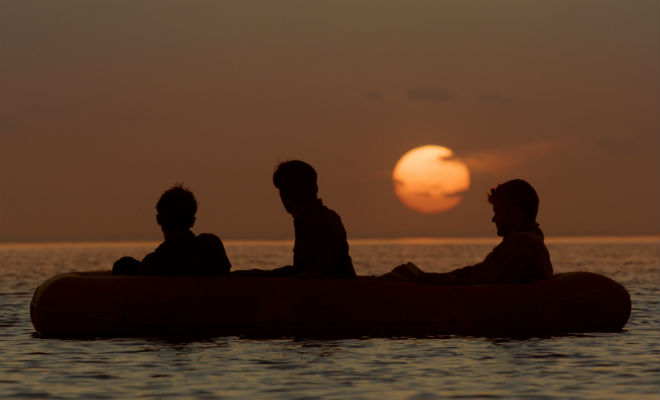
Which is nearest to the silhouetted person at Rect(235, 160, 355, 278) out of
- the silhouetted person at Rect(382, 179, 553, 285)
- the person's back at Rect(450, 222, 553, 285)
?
the silhouetted person at Rect(382, 179, 553, 285)

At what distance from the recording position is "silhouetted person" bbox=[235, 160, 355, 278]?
11828mm

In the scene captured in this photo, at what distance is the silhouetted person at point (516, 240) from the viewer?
1240cm

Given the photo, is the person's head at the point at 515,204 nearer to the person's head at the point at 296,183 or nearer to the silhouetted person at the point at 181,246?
the person's head at the point at 296,183

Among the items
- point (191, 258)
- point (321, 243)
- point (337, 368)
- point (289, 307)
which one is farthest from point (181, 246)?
point (337, 368)

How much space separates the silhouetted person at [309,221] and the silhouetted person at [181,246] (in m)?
0.76

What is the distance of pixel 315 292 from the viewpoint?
11852 mm

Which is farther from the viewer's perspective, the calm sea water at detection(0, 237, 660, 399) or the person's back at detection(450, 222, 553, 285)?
the person's back at detection(450, 222, 553, 285)

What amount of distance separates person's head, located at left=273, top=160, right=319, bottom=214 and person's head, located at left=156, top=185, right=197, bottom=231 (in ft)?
3.09

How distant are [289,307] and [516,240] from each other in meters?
2.54

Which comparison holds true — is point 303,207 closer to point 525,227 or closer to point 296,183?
point 296,183

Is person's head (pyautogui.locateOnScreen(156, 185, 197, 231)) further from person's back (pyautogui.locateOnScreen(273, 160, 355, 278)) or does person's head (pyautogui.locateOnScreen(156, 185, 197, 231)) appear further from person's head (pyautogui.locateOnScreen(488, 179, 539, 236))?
person's head (pyautogui.locateOnScreen(488, 179, 539, 236))

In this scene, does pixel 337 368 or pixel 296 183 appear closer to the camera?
pixel 337 368

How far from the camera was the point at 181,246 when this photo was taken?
12.0m

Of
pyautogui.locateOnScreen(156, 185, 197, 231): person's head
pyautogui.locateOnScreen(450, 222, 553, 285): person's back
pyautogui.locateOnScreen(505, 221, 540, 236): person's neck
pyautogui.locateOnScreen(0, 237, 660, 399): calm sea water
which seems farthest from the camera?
pyautogui.locateOnScreen(505, 221, 540, 236): person's neck
